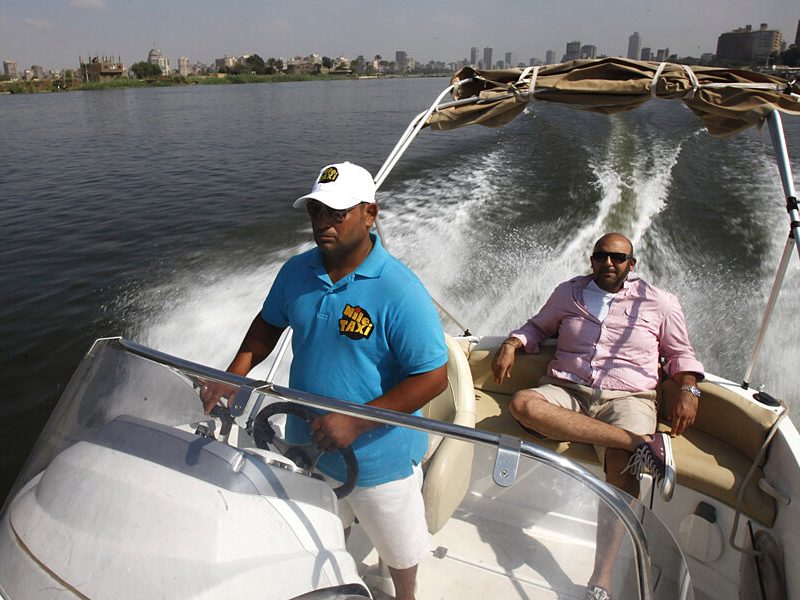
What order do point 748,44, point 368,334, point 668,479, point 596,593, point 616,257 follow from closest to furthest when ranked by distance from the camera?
point 596,593 < point 368,334 < point 668,479 < point 616,257 < point 748,44

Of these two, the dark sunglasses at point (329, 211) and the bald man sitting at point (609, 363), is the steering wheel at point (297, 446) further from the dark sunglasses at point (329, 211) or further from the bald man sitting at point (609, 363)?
the bald man sitting at point (609, 363)

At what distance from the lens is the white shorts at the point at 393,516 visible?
1337 mm

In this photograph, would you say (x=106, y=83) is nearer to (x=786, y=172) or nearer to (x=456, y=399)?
(x=456, y=399)

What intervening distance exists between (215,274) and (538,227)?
3.80 metres

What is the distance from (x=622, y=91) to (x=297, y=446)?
243 centimetres

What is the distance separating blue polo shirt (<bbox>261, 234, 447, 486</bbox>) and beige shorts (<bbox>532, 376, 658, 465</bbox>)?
1.24 m

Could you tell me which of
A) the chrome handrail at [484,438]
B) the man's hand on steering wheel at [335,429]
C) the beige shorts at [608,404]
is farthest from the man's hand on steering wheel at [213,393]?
the beige shorts at [608,404]

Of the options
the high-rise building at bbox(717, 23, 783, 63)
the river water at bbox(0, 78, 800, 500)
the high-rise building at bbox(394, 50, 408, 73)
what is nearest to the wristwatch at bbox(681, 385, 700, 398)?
the river water at bbox(0, 78, 800, 500)

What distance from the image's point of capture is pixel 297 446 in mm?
1355

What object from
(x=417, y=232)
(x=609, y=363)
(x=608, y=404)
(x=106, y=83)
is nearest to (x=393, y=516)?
(x=608, y=404)

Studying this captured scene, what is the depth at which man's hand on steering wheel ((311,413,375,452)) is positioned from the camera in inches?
52.7

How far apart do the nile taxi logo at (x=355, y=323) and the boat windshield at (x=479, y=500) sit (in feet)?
0.85

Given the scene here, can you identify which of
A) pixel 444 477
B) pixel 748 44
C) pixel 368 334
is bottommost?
pixel 444 477

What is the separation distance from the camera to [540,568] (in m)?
1.20
